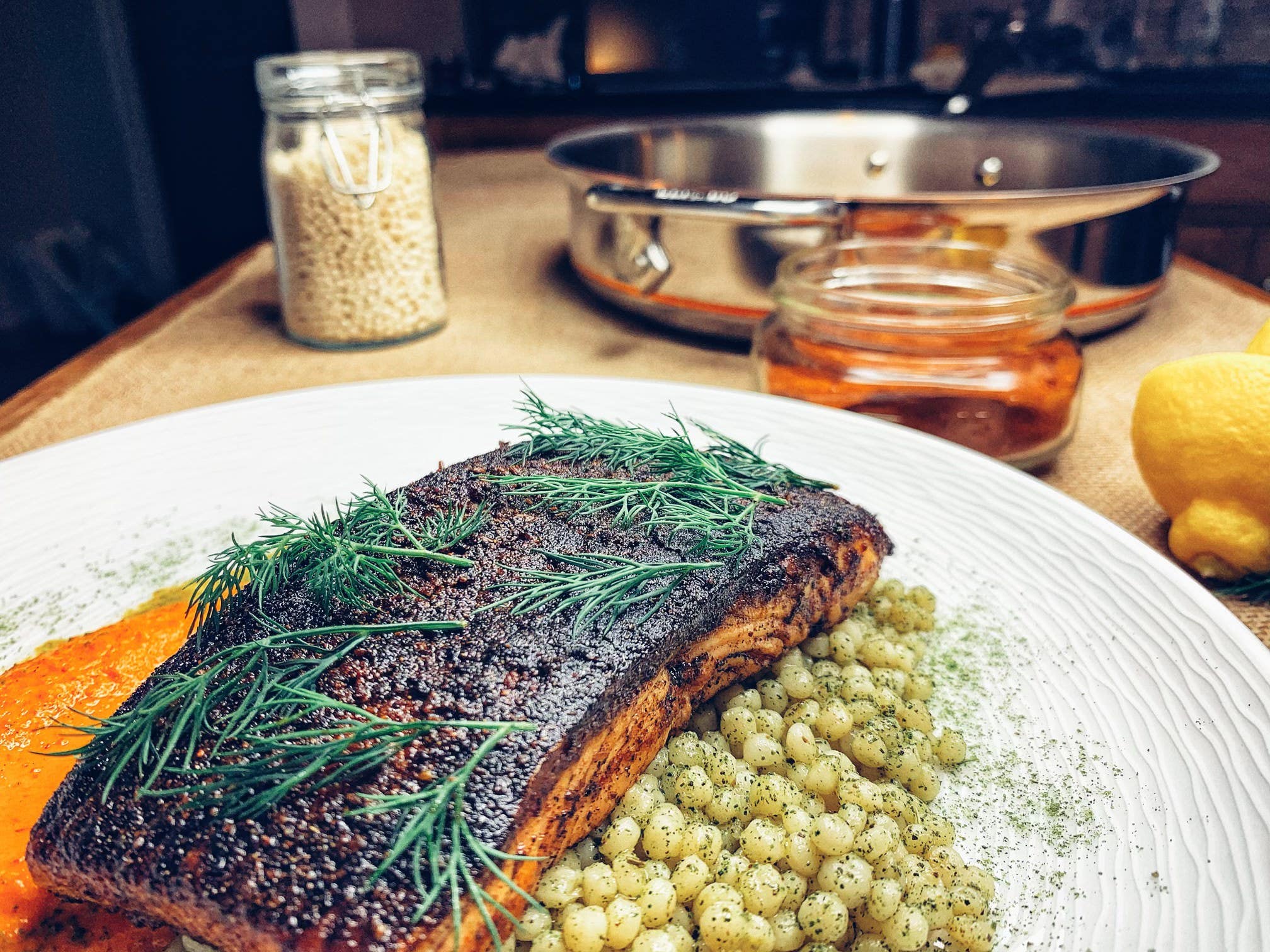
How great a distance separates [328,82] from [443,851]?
61.8 inches

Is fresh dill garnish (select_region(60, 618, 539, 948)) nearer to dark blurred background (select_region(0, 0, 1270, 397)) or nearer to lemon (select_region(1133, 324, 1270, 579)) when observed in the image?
lemon (select_region(1133, 324, 1270, 579))

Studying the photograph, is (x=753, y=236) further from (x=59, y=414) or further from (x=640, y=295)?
(x=59, y=414)

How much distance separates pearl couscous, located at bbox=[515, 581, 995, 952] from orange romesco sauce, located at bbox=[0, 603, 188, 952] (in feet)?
1.22

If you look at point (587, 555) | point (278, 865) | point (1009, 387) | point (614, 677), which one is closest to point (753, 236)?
point (1009, 387)

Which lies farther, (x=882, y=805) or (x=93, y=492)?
(x=93, y=492)

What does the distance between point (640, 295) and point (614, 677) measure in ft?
4.31

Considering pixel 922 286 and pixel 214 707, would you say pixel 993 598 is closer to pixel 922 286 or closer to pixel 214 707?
pixel 922 286

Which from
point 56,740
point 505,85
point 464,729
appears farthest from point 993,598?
point 505,85

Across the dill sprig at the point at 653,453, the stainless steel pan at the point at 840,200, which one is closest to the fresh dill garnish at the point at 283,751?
Result: the dill sprig at the point at 653,453

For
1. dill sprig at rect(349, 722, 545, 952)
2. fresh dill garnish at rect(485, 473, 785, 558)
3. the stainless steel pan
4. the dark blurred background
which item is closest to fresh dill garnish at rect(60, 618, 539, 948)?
dill sprig at rect(349, 722, 545, 952)

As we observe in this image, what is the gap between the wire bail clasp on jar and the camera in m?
1.78

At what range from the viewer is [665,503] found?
1.04 m

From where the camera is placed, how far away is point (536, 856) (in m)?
0.77

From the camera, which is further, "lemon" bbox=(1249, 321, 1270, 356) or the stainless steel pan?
the stainless steel pan
